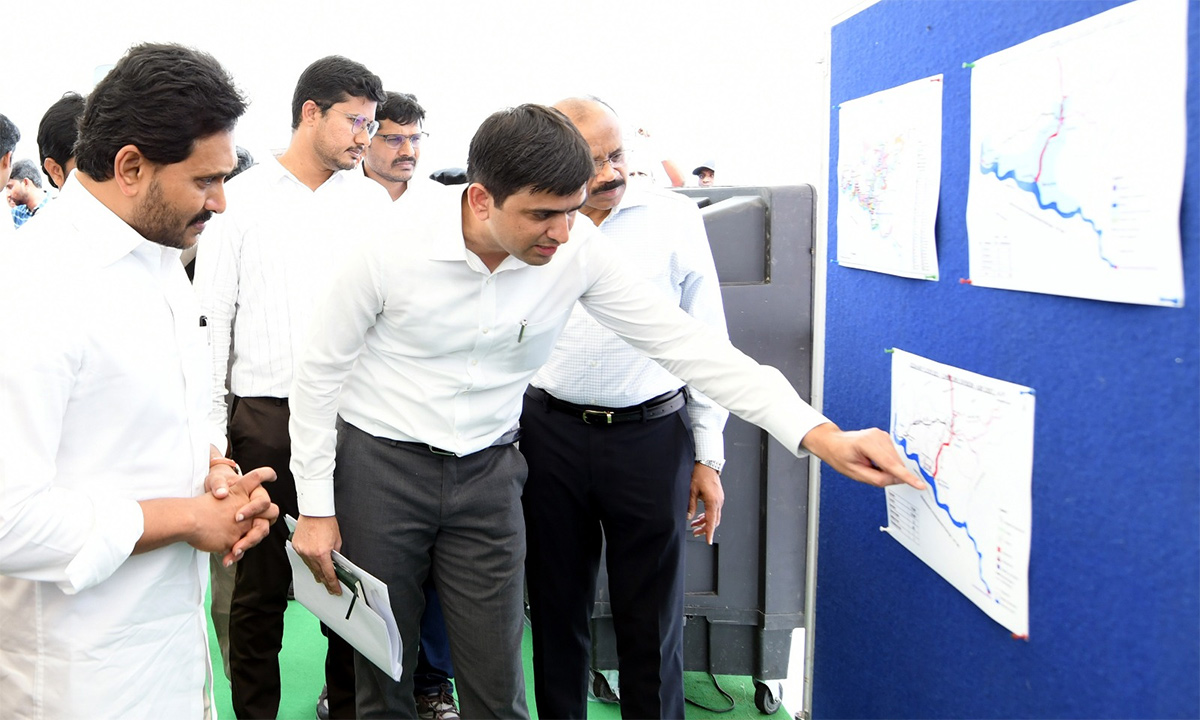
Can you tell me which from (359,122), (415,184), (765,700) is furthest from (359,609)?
(415,184)

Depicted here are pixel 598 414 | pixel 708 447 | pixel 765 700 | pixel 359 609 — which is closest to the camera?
pixel 359 609

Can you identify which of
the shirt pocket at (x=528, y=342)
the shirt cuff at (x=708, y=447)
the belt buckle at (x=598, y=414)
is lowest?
the shirt cuff at (x=708, y=447)

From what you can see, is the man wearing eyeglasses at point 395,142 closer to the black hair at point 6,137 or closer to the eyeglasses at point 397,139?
the eyeglasses at point 397,139

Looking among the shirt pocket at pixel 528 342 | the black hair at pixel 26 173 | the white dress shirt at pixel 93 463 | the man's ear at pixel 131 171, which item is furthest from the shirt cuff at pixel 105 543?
the black hair at pixel 26 173

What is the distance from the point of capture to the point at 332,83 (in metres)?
2.03

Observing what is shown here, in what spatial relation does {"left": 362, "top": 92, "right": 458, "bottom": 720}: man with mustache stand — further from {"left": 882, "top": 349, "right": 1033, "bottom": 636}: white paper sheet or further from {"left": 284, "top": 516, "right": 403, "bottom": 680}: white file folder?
{"left": 882, "top": 349, "right": 1033, "bottom": 636}: white paper sheet

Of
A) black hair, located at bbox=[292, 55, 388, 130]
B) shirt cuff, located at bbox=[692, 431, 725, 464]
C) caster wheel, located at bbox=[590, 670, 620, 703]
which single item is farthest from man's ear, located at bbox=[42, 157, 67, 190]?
caster wheel, located at bbox=[590, 670, 620, 703]

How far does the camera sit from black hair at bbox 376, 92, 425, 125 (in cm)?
249

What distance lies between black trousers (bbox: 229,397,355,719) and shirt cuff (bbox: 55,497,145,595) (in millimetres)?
940

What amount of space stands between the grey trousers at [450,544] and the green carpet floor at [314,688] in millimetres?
745

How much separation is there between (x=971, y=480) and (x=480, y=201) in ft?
2.58

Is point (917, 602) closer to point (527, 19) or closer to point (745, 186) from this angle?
point (745, 186)

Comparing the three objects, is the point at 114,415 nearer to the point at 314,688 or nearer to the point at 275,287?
the point at 275,287

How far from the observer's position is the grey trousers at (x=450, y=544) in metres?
1.46
